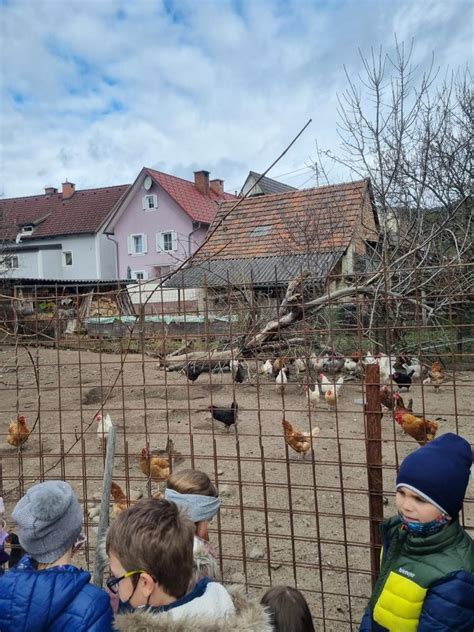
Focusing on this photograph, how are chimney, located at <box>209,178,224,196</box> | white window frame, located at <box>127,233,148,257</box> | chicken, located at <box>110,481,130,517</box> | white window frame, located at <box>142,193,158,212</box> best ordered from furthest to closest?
chimney, located at <box>209,178,224,196</box> < white window frame, located at <box>127,233,148,257</box> < white window frame, located at <box>142,193,158,212</box> < chicken, located at <box>110,481,130,517</box>

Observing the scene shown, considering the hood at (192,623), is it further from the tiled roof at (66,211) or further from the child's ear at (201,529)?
the tiled roof at (66,211)

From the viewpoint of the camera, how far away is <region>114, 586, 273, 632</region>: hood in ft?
4.28

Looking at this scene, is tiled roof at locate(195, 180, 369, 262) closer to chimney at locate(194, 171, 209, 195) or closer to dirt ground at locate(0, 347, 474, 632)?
dirt ground at locate(0, 347, 474, 632)

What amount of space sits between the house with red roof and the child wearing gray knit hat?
28.7 metres

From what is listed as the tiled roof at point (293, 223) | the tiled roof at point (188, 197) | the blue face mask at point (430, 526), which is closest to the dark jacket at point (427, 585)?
the blue face mask at point (430, 526)

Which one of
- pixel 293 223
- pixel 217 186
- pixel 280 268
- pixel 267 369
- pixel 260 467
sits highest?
pixel 217 186

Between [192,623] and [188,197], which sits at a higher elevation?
[188,197]

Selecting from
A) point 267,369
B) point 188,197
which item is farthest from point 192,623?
point 188,197

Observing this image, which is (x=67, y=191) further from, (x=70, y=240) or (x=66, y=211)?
(x=70, y=240)

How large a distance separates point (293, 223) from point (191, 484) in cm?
1099

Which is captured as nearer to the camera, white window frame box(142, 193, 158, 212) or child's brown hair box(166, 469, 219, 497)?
child's brown hair box(166, 469, 219, 497)

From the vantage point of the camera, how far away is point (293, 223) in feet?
41.0

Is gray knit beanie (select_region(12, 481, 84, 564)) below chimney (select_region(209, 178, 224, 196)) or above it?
below

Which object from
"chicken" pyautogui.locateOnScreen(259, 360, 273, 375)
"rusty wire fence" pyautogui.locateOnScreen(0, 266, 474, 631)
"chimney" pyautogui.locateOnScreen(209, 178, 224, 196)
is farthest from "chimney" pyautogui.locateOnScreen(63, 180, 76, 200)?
"chicken" pyautogui.locateOnScreen(259, 360, 273, 375)
